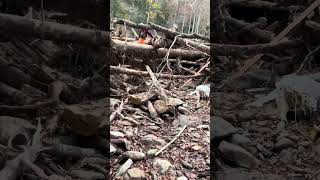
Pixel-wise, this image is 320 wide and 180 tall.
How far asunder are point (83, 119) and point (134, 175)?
1.64ft

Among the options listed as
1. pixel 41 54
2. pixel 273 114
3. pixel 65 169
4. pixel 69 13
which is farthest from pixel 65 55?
pixel 273 114

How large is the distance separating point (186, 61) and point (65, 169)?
239 centimetres

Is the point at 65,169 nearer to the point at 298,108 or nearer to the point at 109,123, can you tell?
the point at 109,123

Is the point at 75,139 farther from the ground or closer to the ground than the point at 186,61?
closer to the ground

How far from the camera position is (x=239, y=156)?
2852 mm

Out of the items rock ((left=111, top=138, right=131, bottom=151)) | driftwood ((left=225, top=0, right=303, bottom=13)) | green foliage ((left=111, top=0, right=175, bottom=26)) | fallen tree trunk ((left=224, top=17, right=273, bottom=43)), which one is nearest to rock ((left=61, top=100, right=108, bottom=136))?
rock ((left=111, top=138, right=131, bottom=151))

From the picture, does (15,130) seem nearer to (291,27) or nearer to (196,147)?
(196,147)

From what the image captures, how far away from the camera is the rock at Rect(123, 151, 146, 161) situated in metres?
2.78

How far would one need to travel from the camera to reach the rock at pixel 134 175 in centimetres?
261

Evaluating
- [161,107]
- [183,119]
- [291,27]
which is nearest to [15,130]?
[161,107]

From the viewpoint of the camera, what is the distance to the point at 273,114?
133 inches

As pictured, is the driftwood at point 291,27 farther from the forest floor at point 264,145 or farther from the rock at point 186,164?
the rock at point 186,164

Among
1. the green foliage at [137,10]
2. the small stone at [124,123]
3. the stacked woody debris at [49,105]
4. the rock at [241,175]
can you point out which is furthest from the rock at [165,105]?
the green foliage at [137,10]

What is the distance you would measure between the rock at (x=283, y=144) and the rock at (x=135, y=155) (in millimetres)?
938
